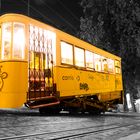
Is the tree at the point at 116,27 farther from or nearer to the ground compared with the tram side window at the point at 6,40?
farther from the ground

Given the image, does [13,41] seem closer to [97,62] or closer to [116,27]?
[97,62]

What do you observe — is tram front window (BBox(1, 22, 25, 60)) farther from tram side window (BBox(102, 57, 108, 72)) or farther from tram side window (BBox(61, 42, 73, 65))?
tram side window (BBox(102, 57, 108, 72))

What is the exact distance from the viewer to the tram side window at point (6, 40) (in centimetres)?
1357

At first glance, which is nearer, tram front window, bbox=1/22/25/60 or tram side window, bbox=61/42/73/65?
tram front window, bbox=1/22/25/60

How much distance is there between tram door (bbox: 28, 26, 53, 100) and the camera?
14.1 m

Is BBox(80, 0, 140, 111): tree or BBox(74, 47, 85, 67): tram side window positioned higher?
BBox(80, 0, 140, 111): tree

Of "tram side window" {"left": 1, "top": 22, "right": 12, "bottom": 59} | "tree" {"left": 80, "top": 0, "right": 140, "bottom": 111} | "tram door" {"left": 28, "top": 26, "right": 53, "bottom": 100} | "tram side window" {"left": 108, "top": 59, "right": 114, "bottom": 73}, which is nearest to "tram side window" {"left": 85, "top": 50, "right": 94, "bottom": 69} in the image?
"tram side window" {"left": 108, "top": 59, "right": 114, "bottom": 73}

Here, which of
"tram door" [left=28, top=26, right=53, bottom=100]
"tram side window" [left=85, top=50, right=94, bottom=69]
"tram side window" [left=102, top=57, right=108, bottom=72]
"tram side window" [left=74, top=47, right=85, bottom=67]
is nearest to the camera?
"tram door" [left=28, top=26, right=53, bottom=100]

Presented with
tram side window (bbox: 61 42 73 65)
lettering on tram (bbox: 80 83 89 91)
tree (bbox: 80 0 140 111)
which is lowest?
lettering on tram (bbox: 80 83 89 91)

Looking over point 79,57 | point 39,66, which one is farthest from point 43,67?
point 79,57

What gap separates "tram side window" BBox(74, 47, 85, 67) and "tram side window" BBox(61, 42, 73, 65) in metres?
0.48

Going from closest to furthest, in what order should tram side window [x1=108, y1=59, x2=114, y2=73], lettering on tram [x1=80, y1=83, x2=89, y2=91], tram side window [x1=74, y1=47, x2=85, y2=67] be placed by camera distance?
tram side window [x1=74, y1=47, x2=85, y2=67] < lettering on tram [x1=80, y1=83, x2=89, y2=91] < tram side window [x1=108, y1=59, x2=114, y2=73]

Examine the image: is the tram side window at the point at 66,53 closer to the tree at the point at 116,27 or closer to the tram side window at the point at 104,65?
the tram side window at the point at 104,65

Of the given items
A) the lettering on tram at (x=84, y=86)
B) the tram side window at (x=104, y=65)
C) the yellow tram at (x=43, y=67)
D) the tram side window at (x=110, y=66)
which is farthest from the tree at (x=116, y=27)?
the lettering on tram at (x=84, y=86)
